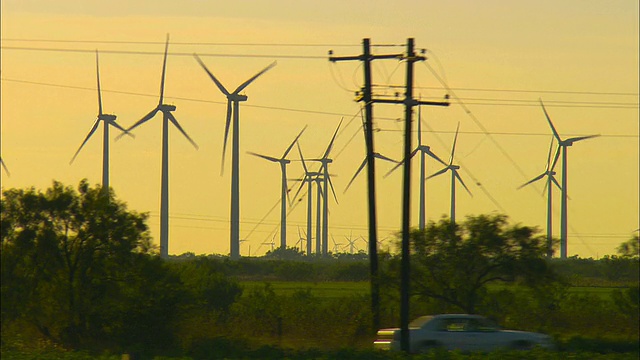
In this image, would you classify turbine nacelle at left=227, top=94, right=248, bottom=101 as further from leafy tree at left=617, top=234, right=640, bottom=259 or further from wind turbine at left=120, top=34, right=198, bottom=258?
leafy tree at left=617, top=234, right=640, bottom=259

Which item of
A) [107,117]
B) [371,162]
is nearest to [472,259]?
[371,162]

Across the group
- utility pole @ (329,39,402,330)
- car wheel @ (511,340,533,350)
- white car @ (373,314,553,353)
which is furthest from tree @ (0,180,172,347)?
car wheel @ (511,340,533,350)

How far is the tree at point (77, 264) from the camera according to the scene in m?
41.3

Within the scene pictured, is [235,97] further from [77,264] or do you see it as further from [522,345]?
[522,345]

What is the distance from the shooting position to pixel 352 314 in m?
49.5

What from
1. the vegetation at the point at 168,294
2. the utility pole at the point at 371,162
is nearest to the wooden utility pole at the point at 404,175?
the utility pole at the point at 371,162

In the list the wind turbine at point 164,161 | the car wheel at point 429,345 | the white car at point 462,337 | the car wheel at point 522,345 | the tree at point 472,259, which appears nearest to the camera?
the car wheel at point 522,345

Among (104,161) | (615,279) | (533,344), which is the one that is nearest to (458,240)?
(533,344)

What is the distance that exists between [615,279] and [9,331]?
265ft

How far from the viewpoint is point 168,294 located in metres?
42.6

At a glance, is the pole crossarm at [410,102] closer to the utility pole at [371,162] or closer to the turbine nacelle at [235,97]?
the utility pole at [371,162]

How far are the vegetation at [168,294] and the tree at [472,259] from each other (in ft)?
0.13

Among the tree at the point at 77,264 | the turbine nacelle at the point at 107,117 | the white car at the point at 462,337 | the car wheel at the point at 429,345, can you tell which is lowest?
the car wheel at the point at 429,345

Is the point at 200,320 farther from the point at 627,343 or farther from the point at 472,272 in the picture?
the point at 627,343
